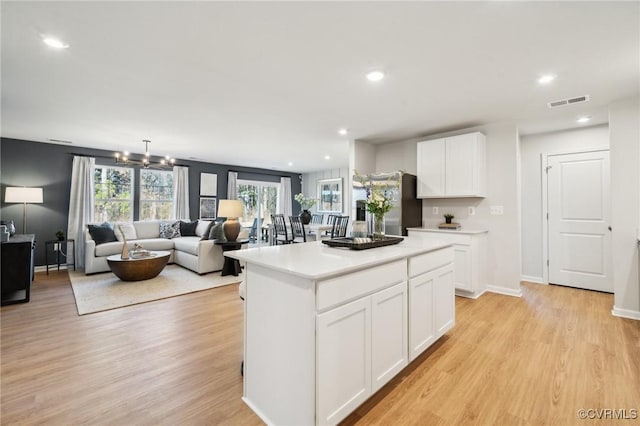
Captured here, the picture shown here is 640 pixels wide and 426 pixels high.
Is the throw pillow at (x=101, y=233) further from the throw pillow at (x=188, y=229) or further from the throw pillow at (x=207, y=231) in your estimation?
the throw pillow at (x=207, y=231)

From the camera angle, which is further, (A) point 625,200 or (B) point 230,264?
(B) point 230,264

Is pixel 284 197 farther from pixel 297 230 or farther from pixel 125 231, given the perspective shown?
pixel 125 231

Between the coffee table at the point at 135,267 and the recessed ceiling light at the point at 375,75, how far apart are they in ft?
13.4

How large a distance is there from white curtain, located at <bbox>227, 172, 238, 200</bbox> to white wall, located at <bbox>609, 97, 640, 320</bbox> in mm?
7593

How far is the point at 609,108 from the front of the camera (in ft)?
10.5

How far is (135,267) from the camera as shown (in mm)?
4336

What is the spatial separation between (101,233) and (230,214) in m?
2.45

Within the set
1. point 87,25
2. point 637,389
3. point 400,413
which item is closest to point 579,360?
point 637,389

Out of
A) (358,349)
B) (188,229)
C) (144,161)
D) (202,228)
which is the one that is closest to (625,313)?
(358,349)

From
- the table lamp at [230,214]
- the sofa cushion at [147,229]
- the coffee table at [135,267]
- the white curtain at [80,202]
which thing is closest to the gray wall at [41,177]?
the white curtain at [80,202]

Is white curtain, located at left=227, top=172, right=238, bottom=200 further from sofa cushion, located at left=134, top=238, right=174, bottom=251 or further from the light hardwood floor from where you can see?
the light hardwood floor

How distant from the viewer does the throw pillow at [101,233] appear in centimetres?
512

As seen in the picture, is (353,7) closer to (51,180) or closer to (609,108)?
(609,108)

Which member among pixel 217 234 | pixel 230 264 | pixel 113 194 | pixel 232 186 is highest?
pixel 232 186
